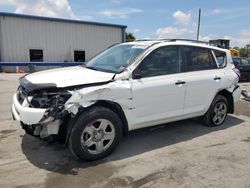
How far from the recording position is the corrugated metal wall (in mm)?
21938

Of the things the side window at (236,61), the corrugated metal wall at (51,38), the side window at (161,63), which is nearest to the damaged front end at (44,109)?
the side window at (161,63)

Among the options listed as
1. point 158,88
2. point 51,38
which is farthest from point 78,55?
point 158,88

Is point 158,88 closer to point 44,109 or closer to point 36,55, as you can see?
point 44,109

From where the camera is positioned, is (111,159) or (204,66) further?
(204,66)

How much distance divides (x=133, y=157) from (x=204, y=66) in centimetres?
248

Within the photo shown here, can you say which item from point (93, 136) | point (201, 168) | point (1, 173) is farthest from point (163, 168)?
point (1, 173)

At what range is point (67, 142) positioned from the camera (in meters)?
4.03

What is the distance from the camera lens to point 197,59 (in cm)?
559

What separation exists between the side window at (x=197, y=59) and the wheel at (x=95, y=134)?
194 cm

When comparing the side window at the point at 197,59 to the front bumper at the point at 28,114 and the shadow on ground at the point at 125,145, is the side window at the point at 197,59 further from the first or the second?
the front bumper at the point at 28,114

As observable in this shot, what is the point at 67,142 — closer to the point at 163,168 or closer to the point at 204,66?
the point at 163,168

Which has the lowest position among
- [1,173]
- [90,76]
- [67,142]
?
[1,173]

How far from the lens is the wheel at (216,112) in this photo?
5949 mm

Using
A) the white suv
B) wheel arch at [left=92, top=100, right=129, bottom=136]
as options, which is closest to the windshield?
the white suv
